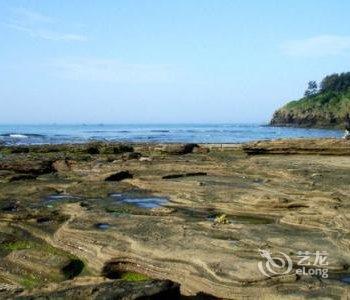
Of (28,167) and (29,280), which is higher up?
(28,167)

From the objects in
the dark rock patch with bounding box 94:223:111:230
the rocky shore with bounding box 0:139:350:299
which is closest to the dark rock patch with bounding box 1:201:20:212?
the rocky shore with bounding box 0:139:350:299

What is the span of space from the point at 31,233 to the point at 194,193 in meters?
8.89

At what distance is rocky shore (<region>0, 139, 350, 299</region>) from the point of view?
43.9 feet

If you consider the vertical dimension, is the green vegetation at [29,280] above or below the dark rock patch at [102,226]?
below

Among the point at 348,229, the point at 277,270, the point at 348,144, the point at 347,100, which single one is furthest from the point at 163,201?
the point at 347,100

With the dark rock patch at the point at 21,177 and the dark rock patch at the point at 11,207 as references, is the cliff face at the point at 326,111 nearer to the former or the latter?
the dark rock patch at the point at 21,177

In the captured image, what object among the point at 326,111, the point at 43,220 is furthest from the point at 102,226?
the point at 326,111

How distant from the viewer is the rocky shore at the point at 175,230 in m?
13.4

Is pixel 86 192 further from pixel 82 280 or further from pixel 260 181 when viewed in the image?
pixel 82 280

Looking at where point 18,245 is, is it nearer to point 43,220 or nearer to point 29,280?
point 43,220

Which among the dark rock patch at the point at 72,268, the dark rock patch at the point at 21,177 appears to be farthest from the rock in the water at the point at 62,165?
the dark rock patch at the point at 72,268

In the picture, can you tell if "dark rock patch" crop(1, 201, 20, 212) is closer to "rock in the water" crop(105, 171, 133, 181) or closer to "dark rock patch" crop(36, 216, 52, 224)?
"dark rock patch" crop(36, 216, 52, 224)

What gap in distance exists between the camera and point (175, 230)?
59.8 ft

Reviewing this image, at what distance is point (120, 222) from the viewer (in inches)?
781
